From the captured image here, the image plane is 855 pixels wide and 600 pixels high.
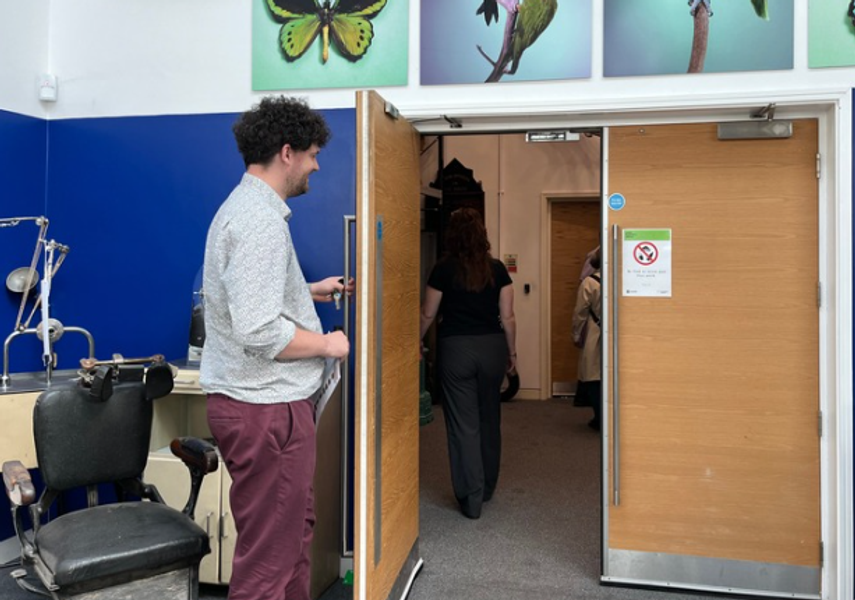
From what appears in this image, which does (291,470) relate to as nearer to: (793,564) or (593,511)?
(793,564)

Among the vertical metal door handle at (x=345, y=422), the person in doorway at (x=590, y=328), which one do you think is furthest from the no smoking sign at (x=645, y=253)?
the person in doorway at (x=590, y=328)

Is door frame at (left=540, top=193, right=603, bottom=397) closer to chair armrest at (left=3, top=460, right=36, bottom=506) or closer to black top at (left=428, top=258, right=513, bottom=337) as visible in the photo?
black top at (left=428, top=258, right=513, bottom=337)

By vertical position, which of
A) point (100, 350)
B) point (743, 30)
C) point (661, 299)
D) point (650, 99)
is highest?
point (743, 30)

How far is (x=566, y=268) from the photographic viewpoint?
25.6 ft

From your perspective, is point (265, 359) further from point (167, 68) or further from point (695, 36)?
point (695, 36)

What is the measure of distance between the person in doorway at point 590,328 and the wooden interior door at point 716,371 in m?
2.55

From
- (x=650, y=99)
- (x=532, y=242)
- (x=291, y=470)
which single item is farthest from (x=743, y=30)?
(x=532, y=242)

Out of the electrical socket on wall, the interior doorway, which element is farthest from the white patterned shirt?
the interior doorway

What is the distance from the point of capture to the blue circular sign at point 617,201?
9.96 ft

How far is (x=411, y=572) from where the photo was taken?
311 cm

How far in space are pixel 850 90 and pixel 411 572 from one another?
250 centimetres

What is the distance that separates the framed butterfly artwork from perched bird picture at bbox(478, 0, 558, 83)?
14.1 inches

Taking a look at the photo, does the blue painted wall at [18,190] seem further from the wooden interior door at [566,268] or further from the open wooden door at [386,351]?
A: the wooden interior door at [566,268]

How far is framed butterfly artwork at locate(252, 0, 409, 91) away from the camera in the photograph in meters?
3.11
